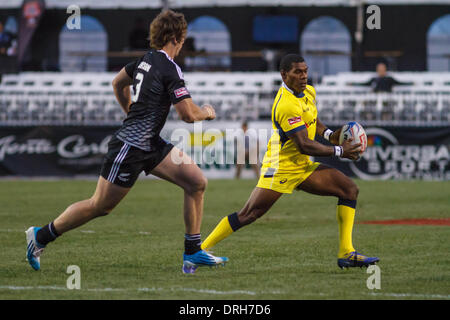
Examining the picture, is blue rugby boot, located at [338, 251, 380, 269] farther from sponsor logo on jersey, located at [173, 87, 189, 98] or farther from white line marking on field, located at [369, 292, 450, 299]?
sponsor logo on jersey, located at [173, 87, 189, 98]

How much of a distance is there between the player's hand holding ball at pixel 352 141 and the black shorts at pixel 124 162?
1.95 m

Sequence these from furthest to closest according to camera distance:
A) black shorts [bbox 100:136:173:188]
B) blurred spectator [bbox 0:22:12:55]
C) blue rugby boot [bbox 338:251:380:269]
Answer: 1. blurred spectator [bbox 0:22:12:55]
2. blue rugby boot [bbox 338:251:380:269]
3. black shorts [bbox 100:136:173:188]

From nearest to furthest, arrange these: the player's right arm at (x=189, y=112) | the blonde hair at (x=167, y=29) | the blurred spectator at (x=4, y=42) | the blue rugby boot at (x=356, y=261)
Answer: the player's right arm at (x=189, y=112) → the blonde hair at (x=167, y=29) → the blue rugby boot at (x=356, y=261) → the blurred spectator at (x=4, y=42)

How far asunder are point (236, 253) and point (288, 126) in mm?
1756

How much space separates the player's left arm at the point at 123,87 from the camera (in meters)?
8.36

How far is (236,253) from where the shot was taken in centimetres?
966

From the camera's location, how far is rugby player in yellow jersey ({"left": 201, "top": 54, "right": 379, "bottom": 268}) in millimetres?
8617

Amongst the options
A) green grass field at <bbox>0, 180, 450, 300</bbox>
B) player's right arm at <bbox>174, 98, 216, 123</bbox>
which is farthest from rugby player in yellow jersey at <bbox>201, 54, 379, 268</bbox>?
player's right arm at <bbox>174, 98, 216, 123</bbox>

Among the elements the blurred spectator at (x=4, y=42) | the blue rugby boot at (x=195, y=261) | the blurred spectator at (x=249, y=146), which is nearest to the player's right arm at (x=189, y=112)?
the blue rugby boot at (x=195, y=261)

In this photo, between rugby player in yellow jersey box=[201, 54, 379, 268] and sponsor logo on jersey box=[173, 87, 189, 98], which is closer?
sponsor logo on jersey box=[173, 87, 189, 98]

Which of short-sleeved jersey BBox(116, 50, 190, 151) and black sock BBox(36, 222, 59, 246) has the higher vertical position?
short-sleeved jersey BBox(116, 50, 190, 151)

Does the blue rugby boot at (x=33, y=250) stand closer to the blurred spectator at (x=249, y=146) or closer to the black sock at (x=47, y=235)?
the black sock at (x=47, y=235)

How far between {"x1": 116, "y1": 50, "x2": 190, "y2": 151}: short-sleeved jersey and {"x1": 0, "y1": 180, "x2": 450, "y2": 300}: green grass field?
1.25 m
